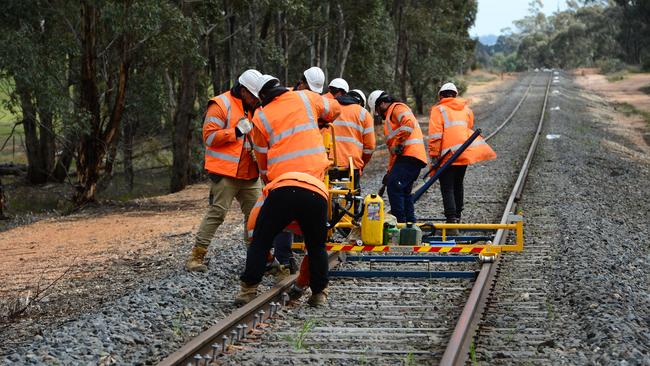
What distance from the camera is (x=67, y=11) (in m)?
23.7

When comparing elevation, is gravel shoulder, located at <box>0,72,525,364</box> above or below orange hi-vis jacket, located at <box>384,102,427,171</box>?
below

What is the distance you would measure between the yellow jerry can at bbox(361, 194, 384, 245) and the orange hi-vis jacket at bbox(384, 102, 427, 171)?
1.69m

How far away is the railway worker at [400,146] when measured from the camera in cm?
983

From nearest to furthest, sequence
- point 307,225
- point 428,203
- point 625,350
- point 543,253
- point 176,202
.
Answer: point 625,350
point 307,225
point 543,253
point 428,203
point 176,202

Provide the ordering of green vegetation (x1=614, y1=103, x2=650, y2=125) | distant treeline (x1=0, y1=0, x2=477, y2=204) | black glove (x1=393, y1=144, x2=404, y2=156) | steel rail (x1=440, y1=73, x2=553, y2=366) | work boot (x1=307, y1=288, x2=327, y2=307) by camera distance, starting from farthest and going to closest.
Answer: green vegetation (x1=614, y1=103, x2=650, y2=125)
distant treeline (x1=0, y1=0, x2=477, y2=204)
black glove (x1=393, y1=144, x2=404, y2=156)
work boot (x1=307, y1=288, x2=327, y2=307)
steel rail (x1=440, y1=73, x2=553, y2=366)

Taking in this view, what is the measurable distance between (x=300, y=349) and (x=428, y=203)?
859cm

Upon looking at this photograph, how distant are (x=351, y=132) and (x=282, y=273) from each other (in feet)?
7.29

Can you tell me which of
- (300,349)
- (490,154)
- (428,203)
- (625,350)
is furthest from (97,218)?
(625,350)

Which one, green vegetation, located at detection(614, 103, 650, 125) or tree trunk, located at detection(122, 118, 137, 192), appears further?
green vegetation, located at detection(614, 103, 650, 125)

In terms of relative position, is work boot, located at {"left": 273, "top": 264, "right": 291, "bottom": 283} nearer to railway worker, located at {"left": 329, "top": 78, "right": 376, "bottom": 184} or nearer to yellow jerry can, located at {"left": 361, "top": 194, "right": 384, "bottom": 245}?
yellow jerry can, located at {"left": 361, "top": 194, "right": 384, "bottom": 245}

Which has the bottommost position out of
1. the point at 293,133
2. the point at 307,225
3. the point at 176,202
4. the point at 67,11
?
the point at 176,202

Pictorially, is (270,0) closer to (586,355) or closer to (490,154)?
(490,154)

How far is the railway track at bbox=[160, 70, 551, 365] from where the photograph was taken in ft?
19.0

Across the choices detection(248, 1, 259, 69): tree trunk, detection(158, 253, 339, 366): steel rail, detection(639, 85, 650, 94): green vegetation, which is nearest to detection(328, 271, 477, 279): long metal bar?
detection(158, 253, 339, 366): steel rail
